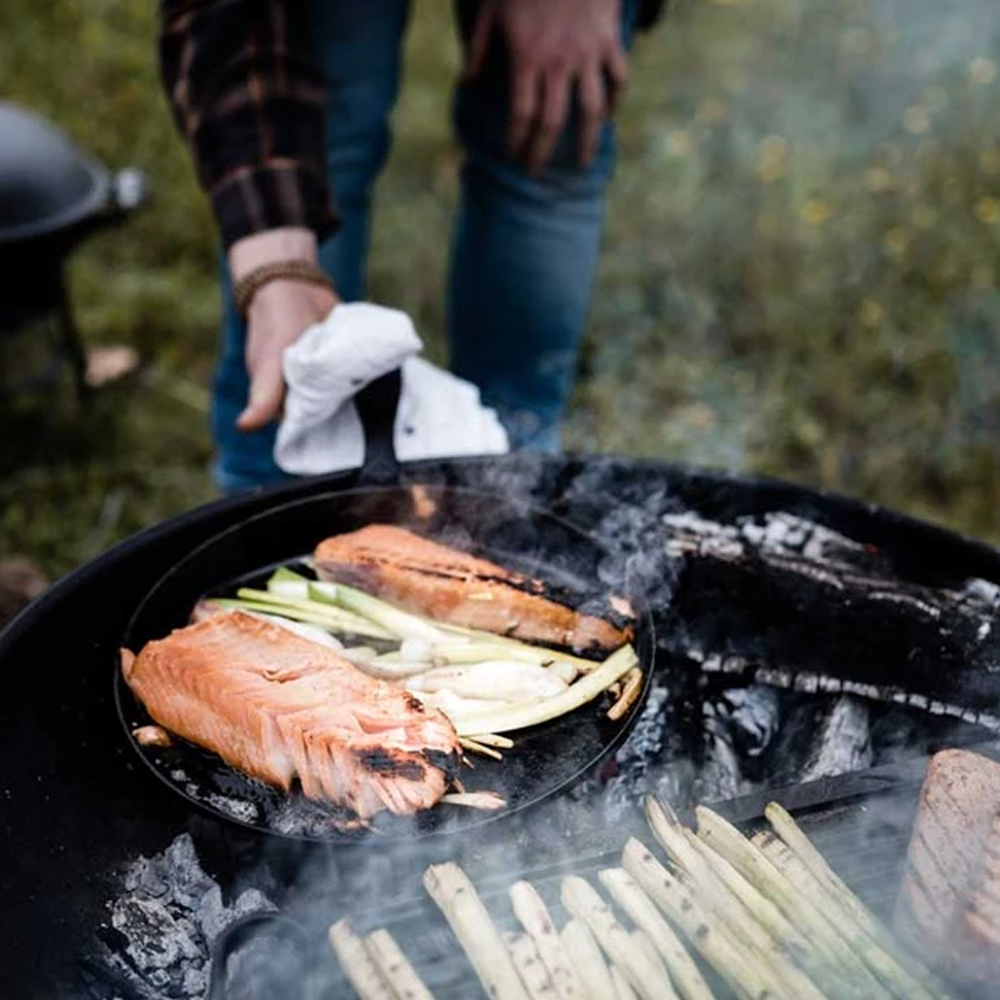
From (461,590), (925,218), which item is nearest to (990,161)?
(925,218)

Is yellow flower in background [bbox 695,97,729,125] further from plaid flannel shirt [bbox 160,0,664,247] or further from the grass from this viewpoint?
plaid flannel shirt [bbox 160,0,664,247]

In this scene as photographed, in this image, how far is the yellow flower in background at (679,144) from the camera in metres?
5.41

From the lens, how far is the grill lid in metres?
3.65

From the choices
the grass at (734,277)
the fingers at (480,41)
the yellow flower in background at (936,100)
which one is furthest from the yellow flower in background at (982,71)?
the fingers at (480,41)

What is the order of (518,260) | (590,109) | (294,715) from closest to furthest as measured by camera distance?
(294,715)
(590,109)
(518,260)

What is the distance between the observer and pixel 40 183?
12.2 ft

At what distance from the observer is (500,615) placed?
2088mm

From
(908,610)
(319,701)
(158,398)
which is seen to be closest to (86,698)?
(319,701)

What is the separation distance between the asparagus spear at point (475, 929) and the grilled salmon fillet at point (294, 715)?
0.12 m

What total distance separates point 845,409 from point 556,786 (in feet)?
10.4

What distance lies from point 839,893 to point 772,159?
4.32m

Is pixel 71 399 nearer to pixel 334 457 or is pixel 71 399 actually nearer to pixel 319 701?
pixel 334 457

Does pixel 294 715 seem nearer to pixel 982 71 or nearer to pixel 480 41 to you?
pixel 480 41

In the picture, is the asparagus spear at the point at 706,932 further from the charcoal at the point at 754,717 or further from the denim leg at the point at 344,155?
the denim leg at the point at 344,155
